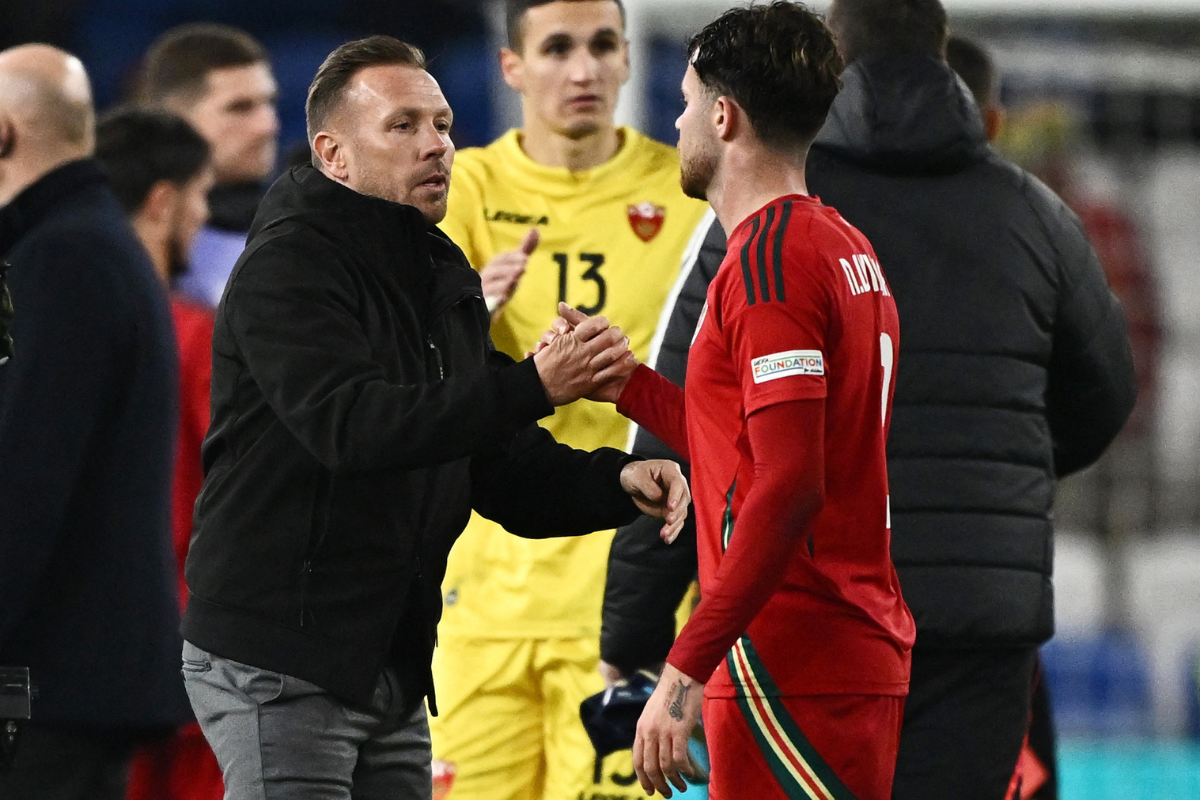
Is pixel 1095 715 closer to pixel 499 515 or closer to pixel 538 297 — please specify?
pixel 538 297

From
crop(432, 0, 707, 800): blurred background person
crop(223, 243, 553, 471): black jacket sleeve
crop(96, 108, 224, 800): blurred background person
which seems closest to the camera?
crop(223, 243, 553, 471): black jacket sleeve

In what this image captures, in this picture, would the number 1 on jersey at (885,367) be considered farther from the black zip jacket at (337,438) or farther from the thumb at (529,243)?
the thumb at (529,243)

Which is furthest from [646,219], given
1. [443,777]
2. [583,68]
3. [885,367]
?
[885,367]

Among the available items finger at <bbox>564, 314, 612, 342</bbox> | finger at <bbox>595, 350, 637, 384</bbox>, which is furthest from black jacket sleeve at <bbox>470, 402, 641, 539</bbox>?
finger at <bbox>564, 314, 612, 342</bbox>

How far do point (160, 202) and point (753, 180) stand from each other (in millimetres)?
2409

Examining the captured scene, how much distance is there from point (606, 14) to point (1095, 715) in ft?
19.4

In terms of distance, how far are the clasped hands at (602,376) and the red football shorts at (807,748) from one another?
0.32 m

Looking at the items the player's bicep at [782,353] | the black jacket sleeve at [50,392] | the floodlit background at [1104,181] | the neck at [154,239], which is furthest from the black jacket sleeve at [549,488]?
the floodlit background at [1104,181]

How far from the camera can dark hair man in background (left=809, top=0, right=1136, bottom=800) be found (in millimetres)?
3107

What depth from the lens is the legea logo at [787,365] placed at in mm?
2424

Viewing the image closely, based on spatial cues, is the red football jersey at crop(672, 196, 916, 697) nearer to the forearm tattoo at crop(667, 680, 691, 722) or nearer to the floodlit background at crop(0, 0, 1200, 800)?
the forearm tattoo at crop(667, 680, 691, 722)

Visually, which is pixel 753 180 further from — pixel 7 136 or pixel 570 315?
pixel 7 136

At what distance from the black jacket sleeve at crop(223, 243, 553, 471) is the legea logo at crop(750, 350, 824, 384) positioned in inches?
12.2

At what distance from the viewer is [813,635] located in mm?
2549
